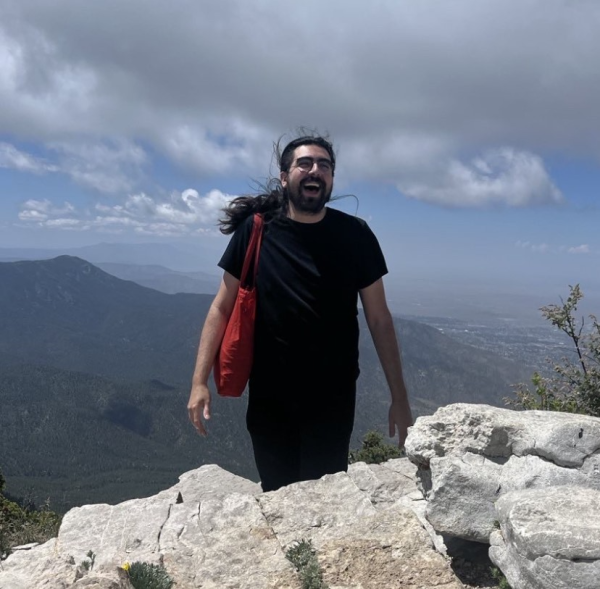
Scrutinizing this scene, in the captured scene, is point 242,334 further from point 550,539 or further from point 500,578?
point 550,539

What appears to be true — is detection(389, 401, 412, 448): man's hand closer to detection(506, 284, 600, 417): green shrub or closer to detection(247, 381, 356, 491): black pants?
detection(247, 381, 356, 491): black pants

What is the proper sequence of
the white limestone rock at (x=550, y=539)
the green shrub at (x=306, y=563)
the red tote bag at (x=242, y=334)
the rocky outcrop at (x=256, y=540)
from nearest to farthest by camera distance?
1. the white limestone rock at (x=550, y=539)
2. the green shrub at (x=306, y=563)
3. the rocky outcrop at (x=256, y=540)
4. the red tote bag at (x=242, y=334)

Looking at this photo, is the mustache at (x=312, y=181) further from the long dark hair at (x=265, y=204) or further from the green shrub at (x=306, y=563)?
the green shrub at (x=306, y=563)

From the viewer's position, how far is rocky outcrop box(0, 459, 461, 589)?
4.95 m

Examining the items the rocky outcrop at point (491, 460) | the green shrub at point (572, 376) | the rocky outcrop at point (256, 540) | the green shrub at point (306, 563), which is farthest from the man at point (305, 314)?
the green shrub at point (572, 376)

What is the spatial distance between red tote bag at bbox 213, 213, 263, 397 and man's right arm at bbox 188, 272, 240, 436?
12cm

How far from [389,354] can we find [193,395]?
2.36 meters

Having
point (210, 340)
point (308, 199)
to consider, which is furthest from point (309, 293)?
point (210, 340)

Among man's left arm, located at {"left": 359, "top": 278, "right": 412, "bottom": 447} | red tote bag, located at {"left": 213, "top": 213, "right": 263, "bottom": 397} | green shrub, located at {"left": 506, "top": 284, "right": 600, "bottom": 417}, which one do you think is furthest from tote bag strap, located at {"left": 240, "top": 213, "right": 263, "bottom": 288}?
green shrub, located at {"left": 506, "top": 284, "right": 600, "bottom": 417}

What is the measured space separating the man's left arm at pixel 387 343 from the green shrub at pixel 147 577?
301cm

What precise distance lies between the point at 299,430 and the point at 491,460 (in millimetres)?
2092

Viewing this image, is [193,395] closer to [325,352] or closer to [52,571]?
[325,352]

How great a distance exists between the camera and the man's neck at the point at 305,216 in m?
6.20

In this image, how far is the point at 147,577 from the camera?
183 inches
